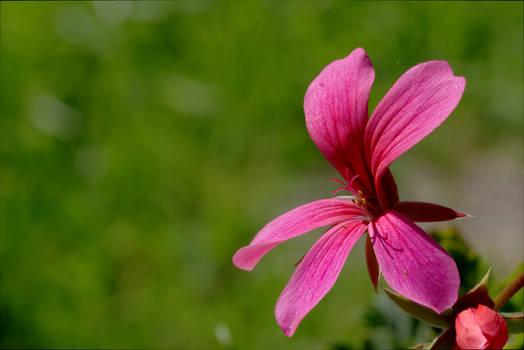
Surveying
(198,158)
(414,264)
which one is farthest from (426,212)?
(198,158)

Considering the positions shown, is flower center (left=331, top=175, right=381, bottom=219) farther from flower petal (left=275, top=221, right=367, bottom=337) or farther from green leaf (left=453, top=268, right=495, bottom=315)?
green leaf (left=453, top=268, right=495, bottom=315)

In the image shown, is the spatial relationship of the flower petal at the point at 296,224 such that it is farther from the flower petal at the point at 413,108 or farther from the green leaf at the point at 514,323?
the green leaf at the point at 514,323

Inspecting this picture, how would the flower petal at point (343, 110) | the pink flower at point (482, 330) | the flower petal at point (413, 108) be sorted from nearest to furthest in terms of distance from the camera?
1. the pink flower at point (482, 330)
2. the flower petal at point (413, 108)
3. the flower petal at point (343, 110)

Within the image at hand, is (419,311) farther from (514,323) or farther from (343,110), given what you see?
(343,110)

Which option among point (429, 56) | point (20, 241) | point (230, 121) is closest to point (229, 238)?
point (230, 121)

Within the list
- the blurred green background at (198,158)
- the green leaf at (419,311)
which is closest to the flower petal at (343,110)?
the green leaf at (419,311)

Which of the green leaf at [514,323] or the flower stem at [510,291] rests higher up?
the flower stem at [510,291]

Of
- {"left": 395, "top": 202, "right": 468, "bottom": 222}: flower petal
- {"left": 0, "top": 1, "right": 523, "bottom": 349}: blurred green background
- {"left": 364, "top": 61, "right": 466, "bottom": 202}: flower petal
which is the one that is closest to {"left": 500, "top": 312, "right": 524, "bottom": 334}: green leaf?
{"left": 395, "top": 202, "right": 468, "bottom": 222}: flower petal
